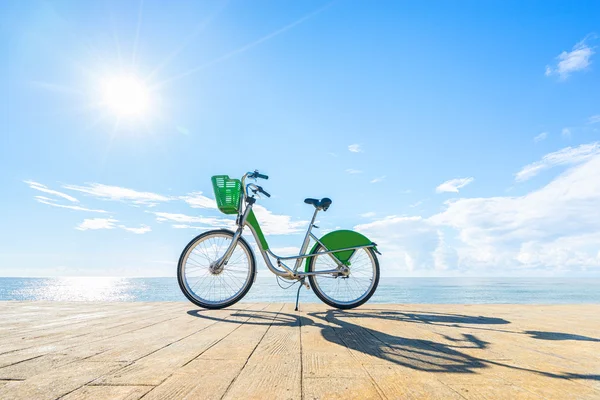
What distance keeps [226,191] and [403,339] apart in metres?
2.88

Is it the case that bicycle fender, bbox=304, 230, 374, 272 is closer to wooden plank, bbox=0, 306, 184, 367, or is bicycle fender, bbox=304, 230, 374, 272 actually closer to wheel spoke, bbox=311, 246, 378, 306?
wheel spoke, bbox=311, 246, 378, 306

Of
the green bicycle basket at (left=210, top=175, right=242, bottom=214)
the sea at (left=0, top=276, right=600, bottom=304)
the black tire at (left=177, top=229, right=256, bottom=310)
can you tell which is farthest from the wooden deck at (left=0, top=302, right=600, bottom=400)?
the sea at (left=0, top=276, right=600, bottom=304)

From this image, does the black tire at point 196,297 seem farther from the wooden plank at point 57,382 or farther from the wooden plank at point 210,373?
the wooden plank at point 57,382

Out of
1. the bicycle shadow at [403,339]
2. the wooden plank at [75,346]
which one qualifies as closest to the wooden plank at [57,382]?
the wooden plank at [75,346]

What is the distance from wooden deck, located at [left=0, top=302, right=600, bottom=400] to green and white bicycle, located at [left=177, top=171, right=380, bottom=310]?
104 cm

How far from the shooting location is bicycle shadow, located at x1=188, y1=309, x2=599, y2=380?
5.74 ft

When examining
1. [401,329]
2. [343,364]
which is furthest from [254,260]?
[343,364]

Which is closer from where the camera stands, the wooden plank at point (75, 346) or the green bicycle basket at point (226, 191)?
the wooden plank at point (75, 346)

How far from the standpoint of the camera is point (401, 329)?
2850 mm

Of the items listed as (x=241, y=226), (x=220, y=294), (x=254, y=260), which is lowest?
(x=220, y=294)

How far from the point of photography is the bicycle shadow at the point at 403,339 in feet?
5.74

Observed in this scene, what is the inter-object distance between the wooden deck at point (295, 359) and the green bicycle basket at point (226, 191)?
5.13 ft

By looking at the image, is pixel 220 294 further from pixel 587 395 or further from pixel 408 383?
pixel 587 395

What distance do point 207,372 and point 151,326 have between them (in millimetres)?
1640
